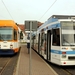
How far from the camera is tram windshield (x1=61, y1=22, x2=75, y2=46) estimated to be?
13.1 m

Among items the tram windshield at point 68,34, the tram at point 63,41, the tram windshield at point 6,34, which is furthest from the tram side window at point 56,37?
the tram windshield at point 6,34

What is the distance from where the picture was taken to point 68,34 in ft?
43.4

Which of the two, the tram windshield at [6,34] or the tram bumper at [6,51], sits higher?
the tram windshield at [6,34]

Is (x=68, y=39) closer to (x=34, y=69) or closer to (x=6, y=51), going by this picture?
(x=34, y=69)

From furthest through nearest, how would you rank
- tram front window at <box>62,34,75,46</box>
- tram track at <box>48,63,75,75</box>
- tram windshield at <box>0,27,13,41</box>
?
tram windshield at <box>0,27,13,41</box>
tram front window at <box>62,34,75,46</box>
tram track at <box>48,63,75,75</box>

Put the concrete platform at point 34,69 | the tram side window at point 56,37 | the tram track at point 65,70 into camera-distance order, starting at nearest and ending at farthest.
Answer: the concrete platform at point 34,69
the tram track at point 65,70
the tram side window at point 56,37

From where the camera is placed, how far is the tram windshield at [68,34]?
1313 centimetres

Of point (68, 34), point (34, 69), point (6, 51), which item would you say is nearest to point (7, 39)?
point (6, 51)

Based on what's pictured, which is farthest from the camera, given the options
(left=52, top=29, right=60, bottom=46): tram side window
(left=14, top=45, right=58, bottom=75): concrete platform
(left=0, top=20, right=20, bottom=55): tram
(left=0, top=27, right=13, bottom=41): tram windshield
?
(left=0, top=27, right=13, bottom=41): tram windshield

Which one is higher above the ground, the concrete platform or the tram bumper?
the tram bumper

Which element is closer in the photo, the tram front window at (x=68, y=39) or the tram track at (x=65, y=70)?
the tram track at (x=65, y=70)

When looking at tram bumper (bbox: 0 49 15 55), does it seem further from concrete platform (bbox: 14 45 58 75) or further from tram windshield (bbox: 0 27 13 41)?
concrete platform (bbox: 14 45 58 75)

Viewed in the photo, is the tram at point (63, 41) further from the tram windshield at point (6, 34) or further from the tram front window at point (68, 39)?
the tram windshield at point (6, 34)

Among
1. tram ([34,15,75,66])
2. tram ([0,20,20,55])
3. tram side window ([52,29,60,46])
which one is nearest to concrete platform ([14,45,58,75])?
tram ([34,15,75,66])
